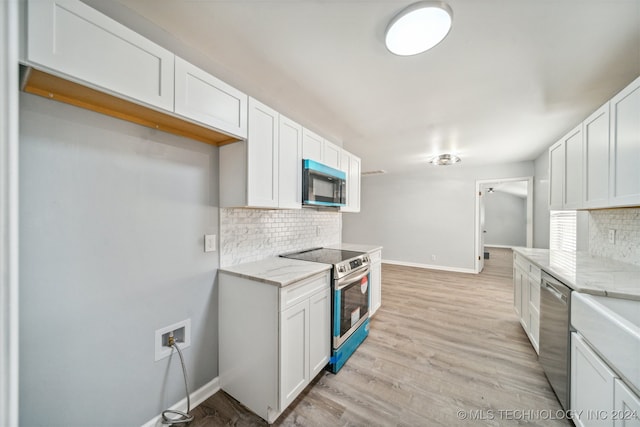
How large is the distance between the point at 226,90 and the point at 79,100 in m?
0.72

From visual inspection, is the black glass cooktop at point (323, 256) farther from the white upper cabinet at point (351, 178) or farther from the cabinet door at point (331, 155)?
the cabinet door at point (331, 155)

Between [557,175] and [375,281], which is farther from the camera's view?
[375,281]

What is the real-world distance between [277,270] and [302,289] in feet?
0.82

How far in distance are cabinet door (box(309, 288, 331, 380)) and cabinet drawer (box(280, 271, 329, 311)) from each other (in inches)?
2.3

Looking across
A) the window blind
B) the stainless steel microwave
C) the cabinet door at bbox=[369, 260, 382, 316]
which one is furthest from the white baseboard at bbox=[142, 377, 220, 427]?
the window blind

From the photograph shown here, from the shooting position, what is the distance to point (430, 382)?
1.84 m

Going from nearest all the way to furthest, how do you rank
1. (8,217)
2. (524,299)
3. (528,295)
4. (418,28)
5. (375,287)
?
(8,217)
(418,28)
(528,295)
(524,299)
(375,287)

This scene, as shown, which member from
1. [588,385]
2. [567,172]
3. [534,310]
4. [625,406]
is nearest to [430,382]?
[588,385]

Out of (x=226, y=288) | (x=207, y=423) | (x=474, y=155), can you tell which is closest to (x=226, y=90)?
(x=226, y=288)

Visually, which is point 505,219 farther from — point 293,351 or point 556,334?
point 293,351

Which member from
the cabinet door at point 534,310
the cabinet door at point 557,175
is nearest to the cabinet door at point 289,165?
the cabinet door at point 534,310

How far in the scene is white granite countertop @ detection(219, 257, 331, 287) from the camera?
149cm

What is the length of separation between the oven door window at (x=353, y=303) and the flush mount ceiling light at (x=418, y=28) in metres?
1.82

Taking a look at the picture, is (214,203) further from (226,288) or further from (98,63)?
(98,63)
